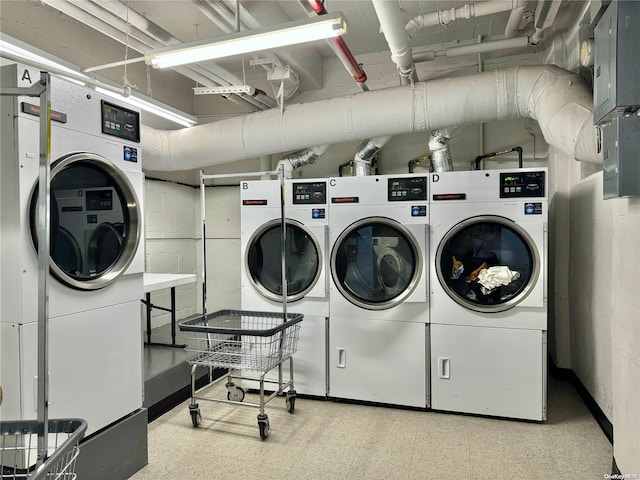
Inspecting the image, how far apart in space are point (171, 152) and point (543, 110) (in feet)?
10.8

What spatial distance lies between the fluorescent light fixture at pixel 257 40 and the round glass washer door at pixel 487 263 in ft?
5.91

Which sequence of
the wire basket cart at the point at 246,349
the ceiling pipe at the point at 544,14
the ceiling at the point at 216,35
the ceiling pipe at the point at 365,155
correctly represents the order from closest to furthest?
1. the ceiling pipe at the point at 544,14
2. the wire basket cart at the point at 246,349
3. the ceiling at the point at 216,35
4. the ceiling pipe at the point at 365,155

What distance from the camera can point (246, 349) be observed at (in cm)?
337

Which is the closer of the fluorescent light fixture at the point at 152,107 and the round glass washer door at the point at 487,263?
the round glass washer door at the point at 487,263

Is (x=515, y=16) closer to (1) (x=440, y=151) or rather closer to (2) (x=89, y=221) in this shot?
(1) (x=440, y=151)

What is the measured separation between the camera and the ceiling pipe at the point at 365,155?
4.18 meters

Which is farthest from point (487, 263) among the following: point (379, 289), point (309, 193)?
point (309, 193)

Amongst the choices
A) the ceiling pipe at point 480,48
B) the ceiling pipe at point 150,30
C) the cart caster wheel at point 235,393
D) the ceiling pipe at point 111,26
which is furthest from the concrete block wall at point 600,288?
the ceiling pipe at point 111,26

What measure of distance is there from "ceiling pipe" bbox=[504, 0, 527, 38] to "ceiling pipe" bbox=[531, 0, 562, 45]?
107mm

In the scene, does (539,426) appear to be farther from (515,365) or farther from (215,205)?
(215,205)

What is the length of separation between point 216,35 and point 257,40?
1533 millimetres

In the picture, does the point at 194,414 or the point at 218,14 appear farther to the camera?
the point at 194,414

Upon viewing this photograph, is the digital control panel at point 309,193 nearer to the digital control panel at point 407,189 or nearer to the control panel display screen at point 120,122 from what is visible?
the digital control panel at point 407,189

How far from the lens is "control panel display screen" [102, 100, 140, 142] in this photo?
7.66ft
